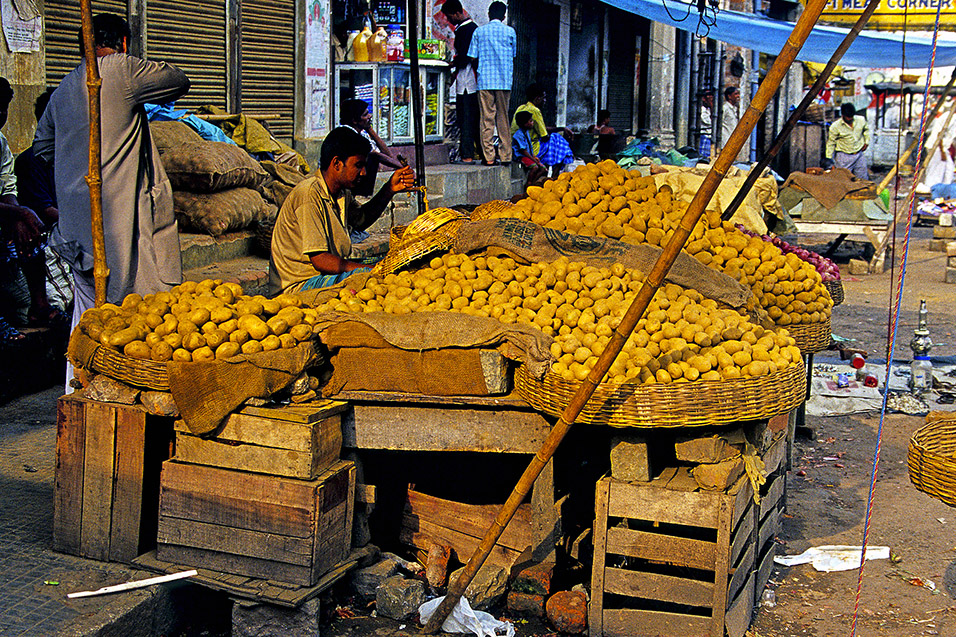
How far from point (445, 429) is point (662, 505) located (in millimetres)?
843

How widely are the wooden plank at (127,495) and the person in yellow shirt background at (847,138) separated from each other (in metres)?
15.8

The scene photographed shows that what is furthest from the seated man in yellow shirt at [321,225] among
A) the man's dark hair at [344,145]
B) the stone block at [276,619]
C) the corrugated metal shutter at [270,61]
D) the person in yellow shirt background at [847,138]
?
the person in yellow shirt background at [847,138]

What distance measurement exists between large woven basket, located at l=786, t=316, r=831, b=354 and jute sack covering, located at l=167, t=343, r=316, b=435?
2.53 meters

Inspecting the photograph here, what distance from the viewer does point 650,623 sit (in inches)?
136

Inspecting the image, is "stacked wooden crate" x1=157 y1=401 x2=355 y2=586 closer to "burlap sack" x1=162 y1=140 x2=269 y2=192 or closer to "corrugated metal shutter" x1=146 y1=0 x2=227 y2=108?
"burlap sack" x1=162 y1=140 x2=269 y2=192

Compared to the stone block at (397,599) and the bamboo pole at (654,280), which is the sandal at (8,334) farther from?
the bamboo pole at (654,280)

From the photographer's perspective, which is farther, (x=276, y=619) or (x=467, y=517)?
(x=467, y=517)

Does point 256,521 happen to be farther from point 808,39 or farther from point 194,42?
point 808,39

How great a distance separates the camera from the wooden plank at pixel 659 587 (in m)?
3.38

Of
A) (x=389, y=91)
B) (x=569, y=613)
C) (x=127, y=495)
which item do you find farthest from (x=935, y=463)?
(x=389, y=91)

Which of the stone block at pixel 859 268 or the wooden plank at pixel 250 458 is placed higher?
the stone block at pixel 859 268

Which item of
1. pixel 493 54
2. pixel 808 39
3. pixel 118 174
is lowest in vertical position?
pixel 118 174

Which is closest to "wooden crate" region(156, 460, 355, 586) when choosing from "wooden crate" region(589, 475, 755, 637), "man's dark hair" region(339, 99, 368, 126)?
"wooden crate" region(589, 475, 755, 637)

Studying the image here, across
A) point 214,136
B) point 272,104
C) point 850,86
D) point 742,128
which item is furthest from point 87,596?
point 850,86
